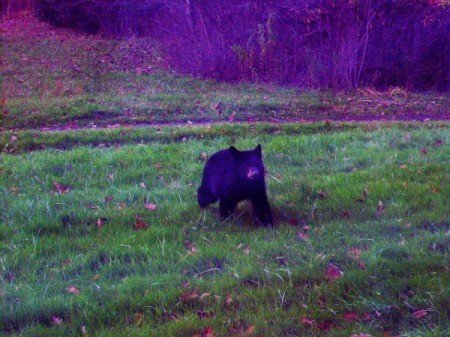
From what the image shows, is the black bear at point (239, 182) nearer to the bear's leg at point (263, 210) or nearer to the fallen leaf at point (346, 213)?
the bear's leg at point (263, 210)

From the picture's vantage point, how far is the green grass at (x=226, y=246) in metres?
4.62

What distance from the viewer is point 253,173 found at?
6445 mm

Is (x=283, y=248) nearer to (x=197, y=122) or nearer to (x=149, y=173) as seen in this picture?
(x=149, y=173)

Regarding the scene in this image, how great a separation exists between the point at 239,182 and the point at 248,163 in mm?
289

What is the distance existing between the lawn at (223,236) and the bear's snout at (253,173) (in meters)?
0.62

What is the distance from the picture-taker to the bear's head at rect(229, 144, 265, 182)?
21.5 ft

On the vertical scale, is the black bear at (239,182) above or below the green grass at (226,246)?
above

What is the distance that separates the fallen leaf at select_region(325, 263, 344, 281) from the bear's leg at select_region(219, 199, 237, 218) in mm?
1928

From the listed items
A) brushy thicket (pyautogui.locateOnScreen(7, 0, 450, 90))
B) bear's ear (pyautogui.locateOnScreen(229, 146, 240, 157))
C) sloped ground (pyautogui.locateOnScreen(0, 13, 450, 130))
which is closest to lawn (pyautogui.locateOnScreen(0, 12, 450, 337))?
bear's ear (pyautogui.locateOnScreen(229, 146, 240, 157))

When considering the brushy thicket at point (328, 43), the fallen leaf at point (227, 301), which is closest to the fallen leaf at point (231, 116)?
the brushy thicket at point (328, 43)

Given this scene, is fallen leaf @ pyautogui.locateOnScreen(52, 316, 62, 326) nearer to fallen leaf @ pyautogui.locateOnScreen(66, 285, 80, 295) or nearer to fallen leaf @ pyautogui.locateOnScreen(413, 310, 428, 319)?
fallen leaf @ pyautogui.locateOnScreen(66, 285, 80, 295)

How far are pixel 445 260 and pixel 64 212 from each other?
14.6 ft

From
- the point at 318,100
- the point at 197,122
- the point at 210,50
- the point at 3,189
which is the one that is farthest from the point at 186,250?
the point at 210,50

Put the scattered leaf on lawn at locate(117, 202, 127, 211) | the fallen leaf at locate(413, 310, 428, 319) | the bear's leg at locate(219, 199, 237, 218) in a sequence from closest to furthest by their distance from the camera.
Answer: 1. the fallen leaf at locate(413, 310, 428, 319)
2. the bear's leg at locate(219, 199, 237, 218)
3. the scattered leaf on lawn at locate(117, 202, 127, 211)
